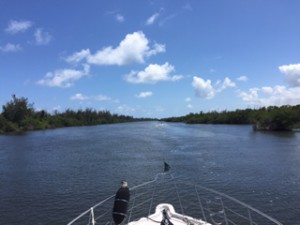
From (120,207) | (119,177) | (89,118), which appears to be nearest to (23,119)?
(89,118)

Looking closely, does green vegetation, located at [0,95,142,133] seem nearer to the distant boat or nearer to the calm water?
the calm water

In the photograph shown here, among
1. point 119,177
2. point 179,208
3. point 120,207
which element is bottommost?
point 179,208

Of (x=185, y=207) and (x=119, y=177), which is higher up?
(x=119, y=177)

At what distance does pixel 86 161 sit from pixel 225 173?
1393cm

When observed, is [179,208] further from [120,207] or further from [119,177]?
[120,207]

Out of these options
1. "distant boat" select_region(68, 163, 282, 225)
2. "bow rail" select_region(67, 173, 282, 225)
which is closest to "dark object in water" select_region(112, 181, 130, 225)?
"distant boat" select_region(68, 163, 282, 225)

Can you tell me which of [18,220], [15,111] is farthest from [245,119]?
[18,220]

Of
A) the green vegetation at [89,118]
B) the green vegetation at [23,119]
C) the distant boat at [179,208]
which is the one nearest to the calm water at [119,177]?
the distant boat at [179,208]

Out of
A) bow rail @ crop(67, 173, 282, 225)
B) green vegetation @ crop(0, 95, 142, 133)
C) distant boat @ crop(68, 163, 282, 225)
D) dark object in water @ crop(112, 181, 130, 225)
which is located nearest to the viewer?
dark object in water @ crop(112, 181, 130, 225)

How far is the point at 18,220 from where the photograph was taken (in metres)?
17.5

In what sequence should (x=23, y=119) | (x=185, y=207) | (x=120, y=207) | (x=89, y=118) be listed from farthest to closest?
(x=89, y=118) < (x=23, y=119) < (x=185, y=207) < (x=120, y=207)

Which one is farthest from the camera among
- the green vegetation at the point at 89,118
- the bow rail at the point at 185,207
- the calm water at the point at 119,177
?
the green vegetation at the point at 89,118

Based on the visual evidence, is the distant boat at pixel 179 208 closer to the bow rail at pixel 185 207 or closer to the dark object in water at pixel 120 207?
the bow rail at pixel 185 207

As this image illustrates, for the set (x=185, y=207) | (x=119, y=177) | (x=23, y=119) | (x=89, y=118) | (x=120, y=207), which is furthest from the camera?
(x=89, y=118)
